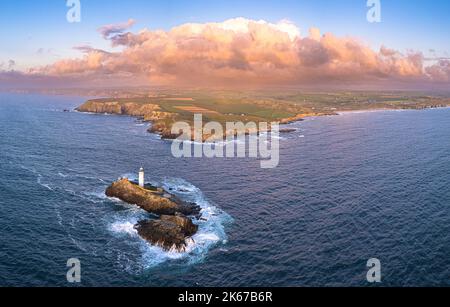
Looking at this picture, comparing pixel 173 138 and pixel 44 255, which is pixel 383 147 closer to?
pixel 173 138

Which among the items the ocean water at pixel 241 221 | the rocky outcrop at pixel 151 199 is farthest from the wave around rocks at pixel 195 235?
the rocky outcrop at pixel 151 199

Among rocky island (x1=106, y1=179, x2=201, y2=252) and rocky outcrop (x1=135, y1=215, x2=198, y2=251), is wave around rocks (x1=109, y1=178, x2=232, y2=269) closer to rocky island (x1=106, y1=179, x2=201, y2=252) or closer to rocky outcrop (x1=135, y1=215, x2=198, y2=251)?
rocky outcrop (x1=135, y1=215, x2=198, y2=251)

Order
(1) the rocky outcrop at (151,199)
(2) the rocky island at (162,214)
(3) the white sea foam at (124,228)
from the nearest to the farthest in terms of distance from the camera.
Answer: (2) the rocky island at (162,214)
(3) the white sea foam at (124,228)
(1) the rocky outcrop at (151,199)

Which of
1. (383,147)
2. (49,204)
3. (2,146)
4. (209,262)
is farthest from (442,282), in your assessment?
(2,146)

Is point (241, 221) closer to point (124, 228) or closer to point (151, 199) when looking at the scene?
point (151, 199)

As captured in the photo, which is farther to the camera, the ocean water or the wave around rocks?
the wave around rocks

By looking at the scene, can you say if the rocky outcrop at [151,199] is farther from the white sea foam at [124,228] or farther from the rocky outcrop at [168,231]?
the white sea foam at [124,228]

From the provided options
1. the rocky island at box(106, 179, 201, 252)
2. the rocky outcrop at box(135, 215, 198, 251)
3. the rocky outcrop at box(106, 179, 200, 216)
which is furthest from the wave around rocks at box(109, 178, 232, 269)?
the rocky outcrop at box(106, 179, 200, 216)
